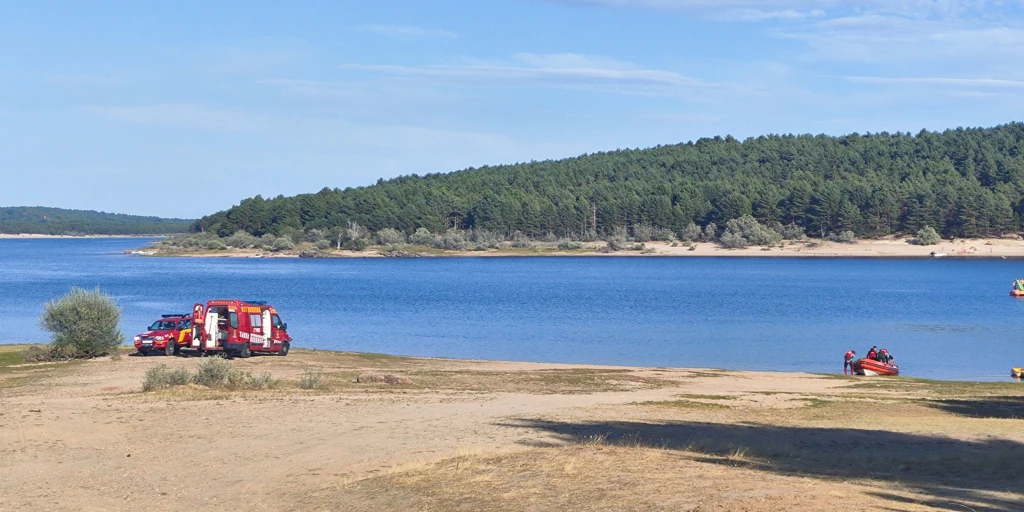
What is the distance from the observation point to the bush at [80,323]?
33.1 metres

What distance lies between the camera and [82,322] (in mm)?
33375

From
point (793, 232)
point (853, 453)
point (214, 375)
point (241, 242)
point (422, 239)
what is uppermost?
point (793, 232)

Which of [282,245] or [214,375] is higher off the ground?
[282,245]

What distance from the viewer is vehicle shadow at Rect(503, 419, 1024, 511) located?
43.6ft

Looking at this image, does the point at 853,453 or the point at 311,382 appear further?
the point at 311,382

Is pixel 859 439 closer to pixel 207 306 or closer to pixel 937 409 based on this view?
pixel 937 409

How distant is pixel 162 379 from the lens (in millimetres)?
24125

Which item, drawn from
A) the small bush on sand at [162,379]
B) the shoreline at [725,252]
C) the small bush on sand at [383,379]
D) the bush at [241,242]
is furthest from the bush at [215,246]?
the small bush on sand at [162,379]

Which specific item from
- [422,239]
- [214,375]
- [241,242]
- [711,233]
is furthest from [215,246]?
[214,375]

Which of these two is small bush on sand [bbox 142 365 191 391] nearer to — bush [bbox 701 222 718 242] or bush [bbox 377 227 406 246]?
bush [bbox 377 227 406 246]

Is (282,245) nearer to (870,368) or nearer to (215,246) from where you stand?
(215,246)

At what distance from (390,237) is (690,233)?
151ft

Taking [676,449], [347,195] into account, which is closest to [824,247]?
[347,195]

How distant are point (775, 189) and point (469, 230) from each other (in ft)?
161
